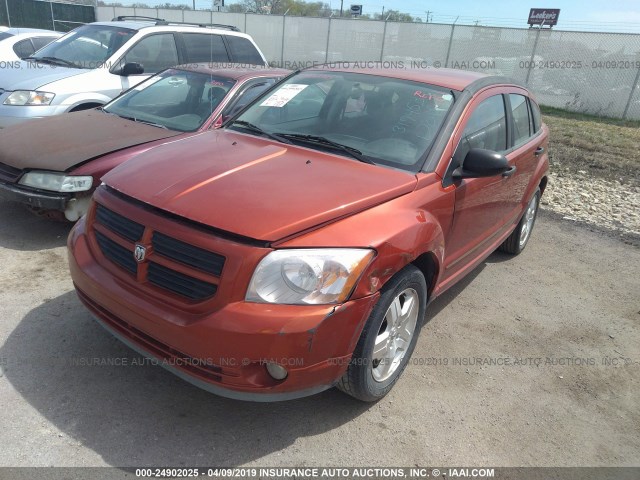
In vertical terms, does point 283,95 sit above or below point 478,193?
above

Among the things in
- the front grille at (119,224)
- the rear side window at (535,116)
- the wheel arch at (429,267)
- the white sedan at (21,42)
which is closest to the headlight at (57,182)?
the front grille at (119,224)

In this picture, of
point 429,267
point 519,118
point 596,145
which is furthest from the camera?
point 596,145

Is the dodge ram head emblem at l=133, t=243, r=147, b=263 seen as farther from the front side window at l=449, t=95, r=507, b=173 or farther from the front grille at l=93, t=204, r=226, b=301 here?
the front side window at l=449, t=95, r=507, b=173

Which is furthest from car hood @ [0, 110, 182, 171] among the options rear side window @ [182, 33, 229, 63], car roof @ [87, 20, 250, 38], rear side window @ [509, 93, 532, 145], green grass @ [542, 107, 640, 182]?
green grass @ [542, 107, 640, 182]

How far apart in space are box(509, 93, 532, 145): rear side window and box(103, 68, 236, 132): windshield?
2789 mm

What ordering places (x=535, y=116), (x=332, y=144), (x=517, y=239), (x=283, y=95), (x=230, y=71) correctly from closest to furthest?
(x=332, y=144) → (x=283, y=95) → (x=535, y=116) → (x=517, y=239) → (x=230, y=71)

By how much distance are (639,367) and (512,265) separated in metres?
1.66

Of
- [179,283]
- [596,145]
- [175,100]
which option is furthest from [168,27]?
[596,145]

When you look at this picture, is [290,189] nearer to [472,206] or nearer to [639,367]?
[472,206]

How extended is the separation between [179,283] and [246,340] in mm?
463

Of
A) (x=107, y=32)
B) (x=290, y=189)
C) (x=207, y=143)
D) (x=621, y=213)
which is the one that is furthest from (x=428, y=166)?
(x=107, y=32)

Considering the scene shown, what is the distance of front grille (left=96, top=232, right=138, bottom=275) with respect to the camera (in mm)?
2565

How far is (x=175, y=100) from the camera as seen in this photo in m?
5.41

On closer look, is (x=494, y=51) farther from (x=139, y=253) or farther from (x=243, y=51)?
(x=139, y=253)
